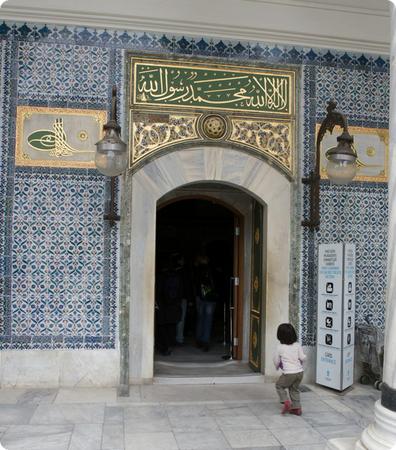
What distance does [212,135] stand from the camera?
200 inches

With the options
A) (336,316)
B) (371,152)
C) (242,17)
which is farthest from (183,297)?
(242,17)

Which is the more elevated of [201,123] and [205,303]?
[201,123]

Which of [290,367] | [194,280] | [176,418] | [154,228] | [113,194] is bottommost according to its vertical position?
[176,418]

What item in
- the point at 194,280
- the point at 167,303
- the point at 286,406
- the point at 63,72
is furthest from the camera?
the point at 194,280

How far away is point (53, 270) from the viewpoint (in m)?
4.82

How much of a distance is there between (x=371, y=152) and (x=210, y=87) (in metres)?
1.88

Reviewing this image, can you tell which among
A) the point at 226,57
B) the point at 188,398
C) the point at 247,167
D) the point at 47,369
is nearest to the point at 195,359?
the point at 188,398

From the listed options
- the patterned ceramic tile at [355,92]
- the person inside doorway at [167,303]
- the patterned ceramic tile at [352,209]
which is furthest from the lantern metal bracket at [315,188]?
the person inside doorway at [167,303]

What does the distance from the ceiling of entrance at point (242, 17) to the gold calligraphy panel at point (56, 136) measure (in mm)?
895

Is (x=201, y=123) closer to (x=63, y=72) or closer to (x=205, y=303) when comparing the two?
(x=63, y=72)

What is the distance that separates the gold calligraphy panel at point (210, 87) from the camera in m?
5.02

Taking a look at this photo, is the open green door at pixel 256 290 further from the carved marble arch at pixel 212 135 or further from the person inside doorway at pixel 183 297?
the person inside doorway at pixel 183 297

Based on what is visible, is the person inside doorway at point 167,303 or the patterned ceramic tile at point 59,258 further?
the person inside doorway at point 167,303

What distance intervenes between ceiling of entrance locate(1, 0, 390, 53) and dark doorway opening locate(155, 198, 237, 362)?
6.78ft
